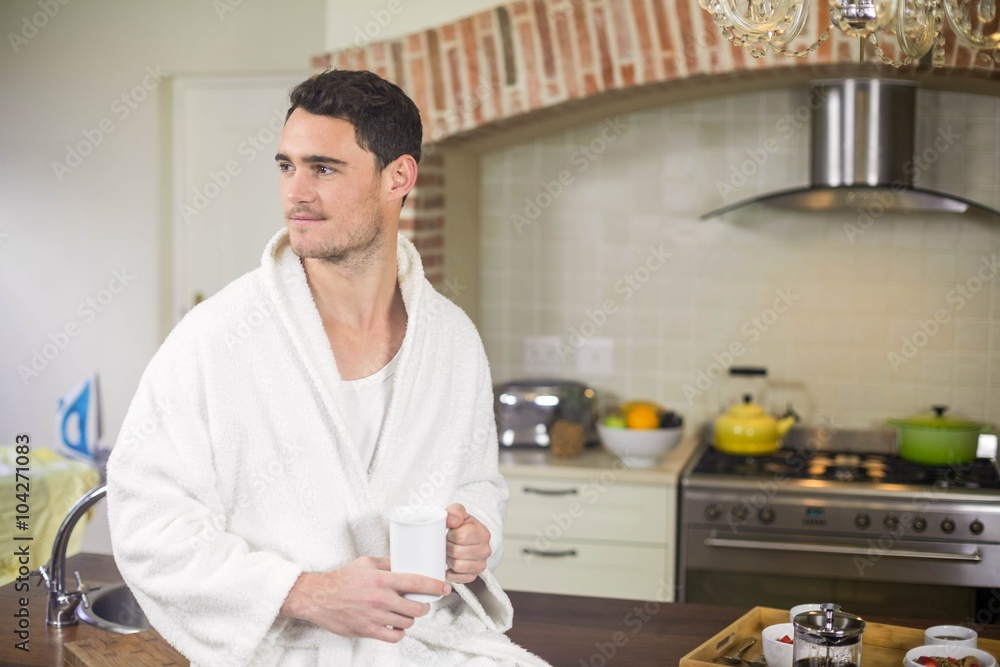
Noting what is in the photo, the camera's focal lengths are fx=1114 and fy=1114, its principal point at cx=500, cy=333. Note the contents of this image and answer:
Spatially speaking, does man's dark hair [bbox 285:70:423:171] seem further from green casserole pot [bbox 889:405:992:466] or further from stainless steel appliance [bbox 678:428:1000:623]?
green casserole pot [bbox 889:405:992:466]

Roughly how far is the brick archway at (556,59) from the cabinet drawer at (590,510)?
899 mm

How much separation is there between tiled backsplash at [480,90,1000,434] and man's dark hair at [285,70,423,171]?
2.29m

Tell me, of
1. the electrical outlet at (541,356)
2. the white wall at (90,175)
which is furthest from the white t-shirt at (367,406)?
the white wall at (90,175)

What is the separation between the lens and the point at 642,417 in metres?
3.58

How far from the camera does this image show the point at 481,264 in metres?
4.19

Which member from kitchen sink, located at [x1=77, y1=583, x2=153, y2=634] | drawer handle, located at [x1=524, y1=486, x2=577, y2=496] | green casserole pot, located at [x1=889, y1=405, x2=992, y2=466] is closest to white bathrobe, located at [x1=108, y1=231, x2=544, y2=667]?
kitchen sink, located at [x1=77, y1=583, x2=153, y2=634]

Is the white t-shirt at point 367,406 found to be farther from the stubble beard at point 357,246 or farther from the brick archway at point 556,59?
the brick archway at point 556,59

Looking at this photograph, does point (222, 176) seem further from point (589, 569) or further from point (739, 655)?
point (739, 655)

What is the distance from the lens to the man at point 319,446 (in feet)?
5.28

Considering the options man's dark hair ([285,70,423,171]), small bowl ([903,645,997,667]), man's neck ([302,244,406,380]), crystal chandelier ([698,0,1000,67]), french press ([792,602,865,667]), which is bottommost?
small bowl ([903,645,997,667])

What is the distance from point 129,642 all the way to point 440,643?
1.86ft

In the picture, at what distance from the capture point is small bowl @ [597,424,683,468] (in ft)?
11.6

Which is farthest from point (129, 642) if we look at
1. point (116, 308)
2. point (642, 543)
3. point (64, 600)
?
point (116, 308)

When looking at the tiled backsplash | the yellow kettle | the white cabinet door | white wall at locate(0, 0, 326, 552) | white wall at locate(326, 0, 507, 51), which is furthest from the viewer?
white wall at locate(0, 0, 326, 552)
